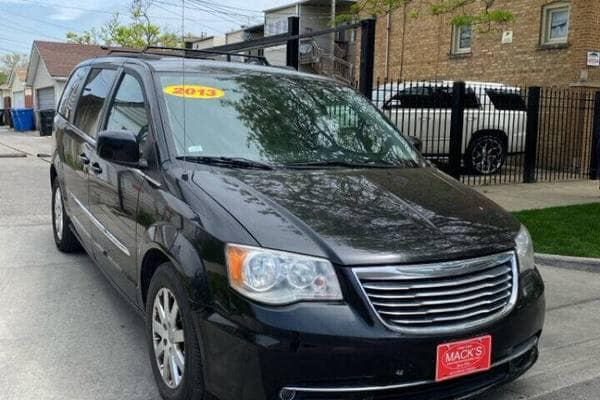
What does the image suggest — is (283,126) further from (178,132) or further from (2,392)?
(2,392)

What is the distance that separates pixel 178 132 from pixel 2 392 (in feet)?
5.78

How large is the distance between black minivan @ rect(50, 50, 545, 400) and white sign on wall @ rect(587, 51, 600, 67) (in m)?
12.5

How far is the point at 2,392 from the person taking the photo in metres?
3.48

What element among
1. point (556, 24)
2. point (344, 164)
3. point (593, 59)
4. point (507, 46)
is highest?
point (556, 24)

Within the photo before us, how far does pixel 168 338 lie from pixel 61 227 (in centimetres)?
361

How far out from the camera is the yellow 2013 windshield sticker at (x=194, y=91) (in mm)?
3990

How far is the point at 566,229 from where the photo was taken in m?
8.06

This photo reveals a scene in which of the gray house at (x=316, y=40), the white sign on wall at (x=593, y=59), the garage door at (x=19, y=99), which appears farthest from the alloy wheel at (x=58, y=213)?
the garage door at (x=19, y=99)

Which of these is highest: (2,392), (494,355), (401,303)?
(401,303)

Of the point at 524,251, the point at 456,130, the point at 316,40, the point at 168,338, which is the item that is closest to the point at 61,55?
the point at 316,40

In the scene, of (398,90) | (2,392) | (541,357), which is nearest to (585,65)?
(398,90)

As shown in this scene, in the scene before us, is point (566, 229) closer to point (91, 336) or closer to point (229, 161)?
point (229, 161)

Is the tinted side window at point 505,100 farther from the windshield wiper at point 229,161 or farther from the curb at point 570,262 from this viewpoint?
the windshield wiper at point 229,161

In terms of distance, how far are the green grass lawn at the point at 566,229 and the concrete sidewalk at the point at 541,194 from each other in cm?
54
